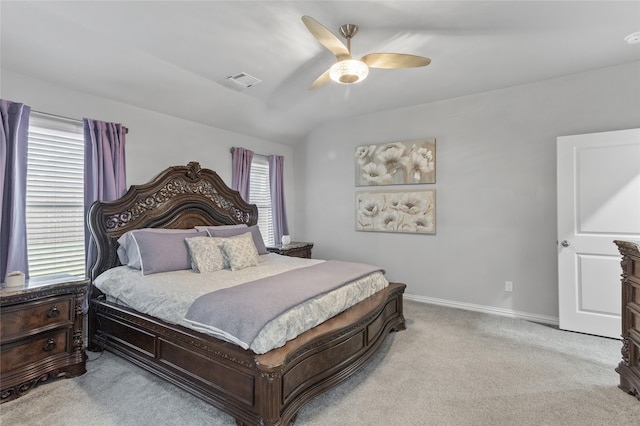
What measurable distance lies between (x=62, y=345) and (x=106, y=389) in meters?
0.55

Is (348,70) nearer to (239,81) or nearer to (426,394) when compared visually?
(239,81)

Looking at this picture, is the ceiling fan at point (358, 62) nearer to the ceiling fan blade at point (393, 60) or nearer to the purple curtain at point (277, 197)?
the ceiling fan blade at point (393, 60)

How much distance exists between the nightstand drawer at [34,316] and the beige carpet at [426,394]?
44 centimetres

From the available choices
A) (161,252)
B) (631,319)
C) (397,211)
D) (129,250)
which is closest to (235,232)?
(161,252)

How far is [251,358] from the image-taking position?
1.79 metres

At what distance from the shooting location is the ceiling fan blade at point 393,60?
7.77ft

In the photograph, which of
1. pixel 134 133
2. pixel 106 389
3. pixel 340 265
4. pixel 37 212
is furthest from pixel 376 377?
pixel 134 133

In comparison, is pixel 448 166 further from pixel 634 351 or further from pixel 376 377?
pixel 376 377

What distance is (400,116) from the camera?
14.8ft

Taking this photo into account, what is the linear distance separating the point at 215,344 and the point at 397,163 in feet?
11.4

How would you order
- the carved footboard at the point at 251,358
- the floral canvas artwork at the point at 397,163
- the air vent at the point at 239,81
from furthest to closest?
the floral canvas artwork at the point at 397,163
the air vent at the point at 239,81
the carved footboard at the point at 251,358

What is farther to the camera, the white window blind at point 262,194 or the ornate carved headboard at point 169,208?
the white window blind at point 262,194

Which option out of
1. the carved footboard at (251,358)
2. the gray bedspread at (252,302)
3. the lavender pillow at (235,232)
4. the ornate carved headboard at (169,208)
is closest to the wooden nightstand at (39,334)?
the carved footboard at (251,358)

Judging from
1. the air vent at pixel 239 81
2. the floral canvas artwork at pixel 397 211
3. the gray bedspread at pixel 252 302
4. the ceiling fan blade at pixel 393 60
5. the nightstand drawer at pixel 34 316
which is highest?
the air vent at pixel 239 81
